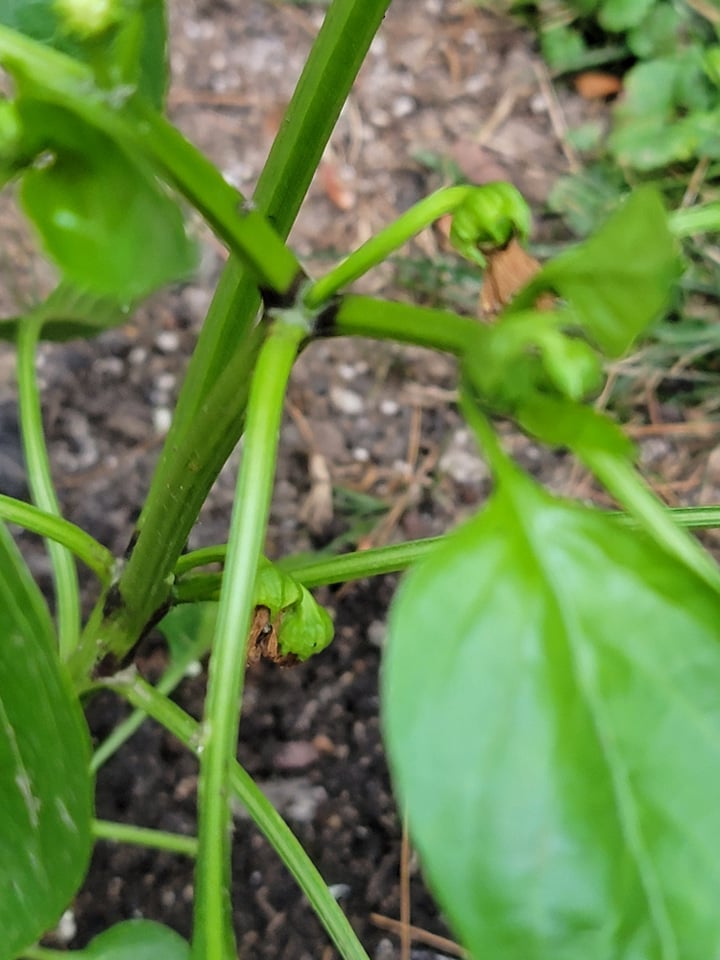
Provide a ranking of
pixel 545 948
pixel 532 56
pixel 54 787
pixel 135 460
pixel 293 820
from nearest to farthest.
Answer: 1. pixel 545 948
2. pixel 54 787
3. pixel 293 820
4. pixel 135 460
5. pixel 532 56

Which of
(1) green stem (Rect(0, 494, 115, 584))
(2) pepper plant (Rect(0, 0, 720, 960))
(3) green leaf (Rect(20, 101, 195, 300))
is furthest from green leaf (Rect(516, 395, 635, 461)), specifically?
(1) green stem (Rect(0, 494, 115, 584))

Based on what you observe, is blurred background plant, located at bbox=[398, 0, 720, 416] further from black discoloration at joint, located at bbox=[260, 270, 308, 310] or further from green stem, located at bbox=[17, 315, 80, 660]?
black discoloration at joint, located at bbox=[260, 270, 308, 310]

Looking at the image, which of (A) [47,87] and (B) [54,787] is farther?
(B) [54,787]

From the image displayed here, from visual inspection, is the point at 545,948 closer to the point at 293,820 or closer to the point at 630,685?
the point at 630,685

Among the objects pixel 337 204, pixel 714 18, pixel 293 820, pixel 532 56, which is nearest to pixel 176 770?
pixel 293 820

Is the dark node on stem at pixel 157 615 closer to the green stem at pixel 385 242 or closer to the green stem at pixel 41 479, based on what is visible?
the green stem at pixel 41 479

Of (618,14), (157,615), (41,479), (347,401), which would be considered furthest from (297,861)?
(618,14)

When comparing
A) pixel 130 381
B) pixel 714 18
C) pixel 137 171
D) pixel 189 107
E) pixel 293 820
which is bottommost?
pixel 293 820

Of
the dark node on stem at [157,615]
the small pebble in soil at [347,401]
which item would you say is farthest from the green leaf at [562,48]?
the dark node on stem at [157,615]
